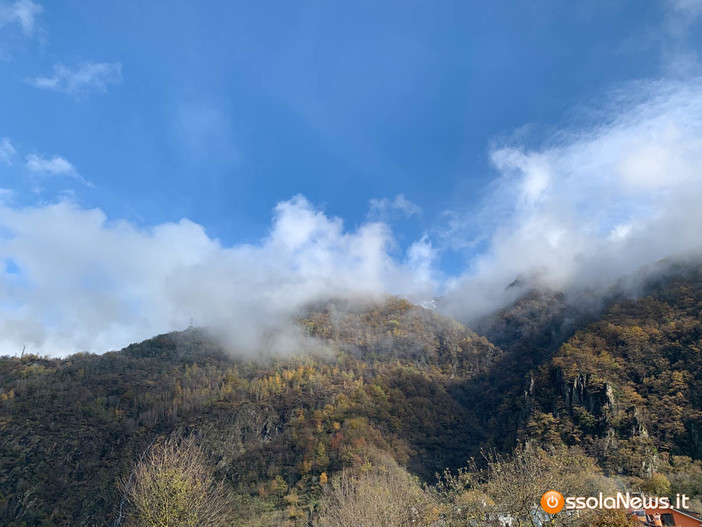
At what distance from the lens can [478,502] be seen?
37656 mm

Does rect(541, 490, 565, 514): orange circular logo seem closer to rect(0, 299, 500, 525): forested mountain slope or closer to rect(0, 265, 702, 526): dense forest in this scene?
rect(0, 265, 702, 526): dense forest

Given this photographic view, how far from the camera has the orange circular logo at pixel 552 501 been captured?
26062 mm

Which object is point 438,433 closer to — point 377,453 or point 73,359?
point 377,453

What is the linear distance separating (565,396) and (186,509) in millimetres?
114311

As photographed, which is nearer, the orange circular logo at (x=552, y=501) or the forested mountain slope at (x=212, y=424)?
the orange circular logo at (x=552, y=501)

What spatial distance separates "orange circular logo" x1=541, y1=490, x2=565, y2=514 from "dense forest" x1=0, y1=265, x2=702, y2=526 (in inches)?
852

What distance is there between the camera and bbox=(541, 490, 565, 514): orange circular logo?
26.1m

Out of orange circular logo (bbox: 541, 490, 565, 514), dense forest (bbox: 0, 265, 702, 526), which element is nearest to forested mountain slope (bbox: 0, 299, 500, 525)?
dense forest (bbox: 0, 265, 702, 526)

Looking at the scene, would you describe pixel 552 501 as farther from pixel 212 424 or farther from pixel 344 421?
pixel 212 424

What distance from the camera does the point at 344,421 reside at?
147625 millimetres

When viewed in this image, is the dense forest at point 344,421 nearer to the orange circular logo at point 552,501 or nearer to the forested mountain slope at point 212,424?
the forested mountain slope at point 212,424

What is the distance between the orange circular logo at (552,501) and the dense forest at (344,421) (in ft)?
71.0

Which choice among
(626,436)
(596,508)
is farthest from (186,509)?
(626,436)

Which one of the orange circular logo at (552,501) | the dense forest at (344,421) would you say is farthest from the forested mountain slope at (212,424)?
the orange circular logo at (552,501)
